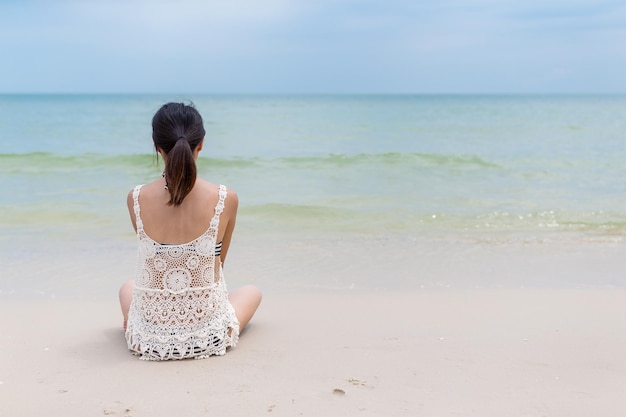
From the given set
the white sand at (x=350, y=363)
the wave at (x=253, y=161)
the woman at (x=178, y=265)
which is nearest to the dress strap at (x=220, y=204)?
the woman at (x=178, y=265)

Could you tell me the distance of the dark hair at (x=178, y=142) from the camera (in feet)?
9.94

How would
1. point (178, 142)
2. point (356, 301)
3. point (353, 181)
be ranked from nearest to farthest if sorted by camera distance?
point (178, 142), point (356, 301), point (353, 181)

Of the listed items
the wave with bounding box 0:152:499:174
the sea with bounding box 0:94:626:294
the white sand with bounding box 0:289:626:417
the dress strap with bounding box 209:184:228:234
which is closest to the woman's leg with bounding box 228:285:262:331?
the white sand with bounding box 0:289:626:417

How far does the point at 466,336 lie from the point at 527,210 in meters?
5.19

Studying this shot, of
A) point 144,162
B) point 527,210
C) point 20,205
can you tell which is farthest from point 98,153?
point 527,210

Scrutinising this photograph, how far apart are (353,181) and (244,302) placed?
7.97m

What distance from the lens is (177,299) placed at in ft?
10.7

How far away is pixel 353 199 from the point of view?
9.34 metres

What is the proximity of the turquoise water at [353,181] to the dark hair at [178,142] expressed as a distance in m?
0.69

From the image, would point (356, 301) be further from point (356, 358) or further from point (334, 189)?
point (334, 189)

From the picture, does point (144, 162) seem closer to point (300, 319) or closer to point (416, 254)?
point (416, 254)

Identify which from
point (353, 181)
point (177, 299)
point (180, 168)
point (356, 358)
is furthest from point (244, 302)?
point (353, 181)

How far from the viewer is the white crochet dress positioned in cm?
323

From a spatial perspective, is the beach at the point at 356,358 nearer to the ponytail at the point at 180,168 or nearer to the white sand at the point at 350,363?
the white sand at the point at 350,363
